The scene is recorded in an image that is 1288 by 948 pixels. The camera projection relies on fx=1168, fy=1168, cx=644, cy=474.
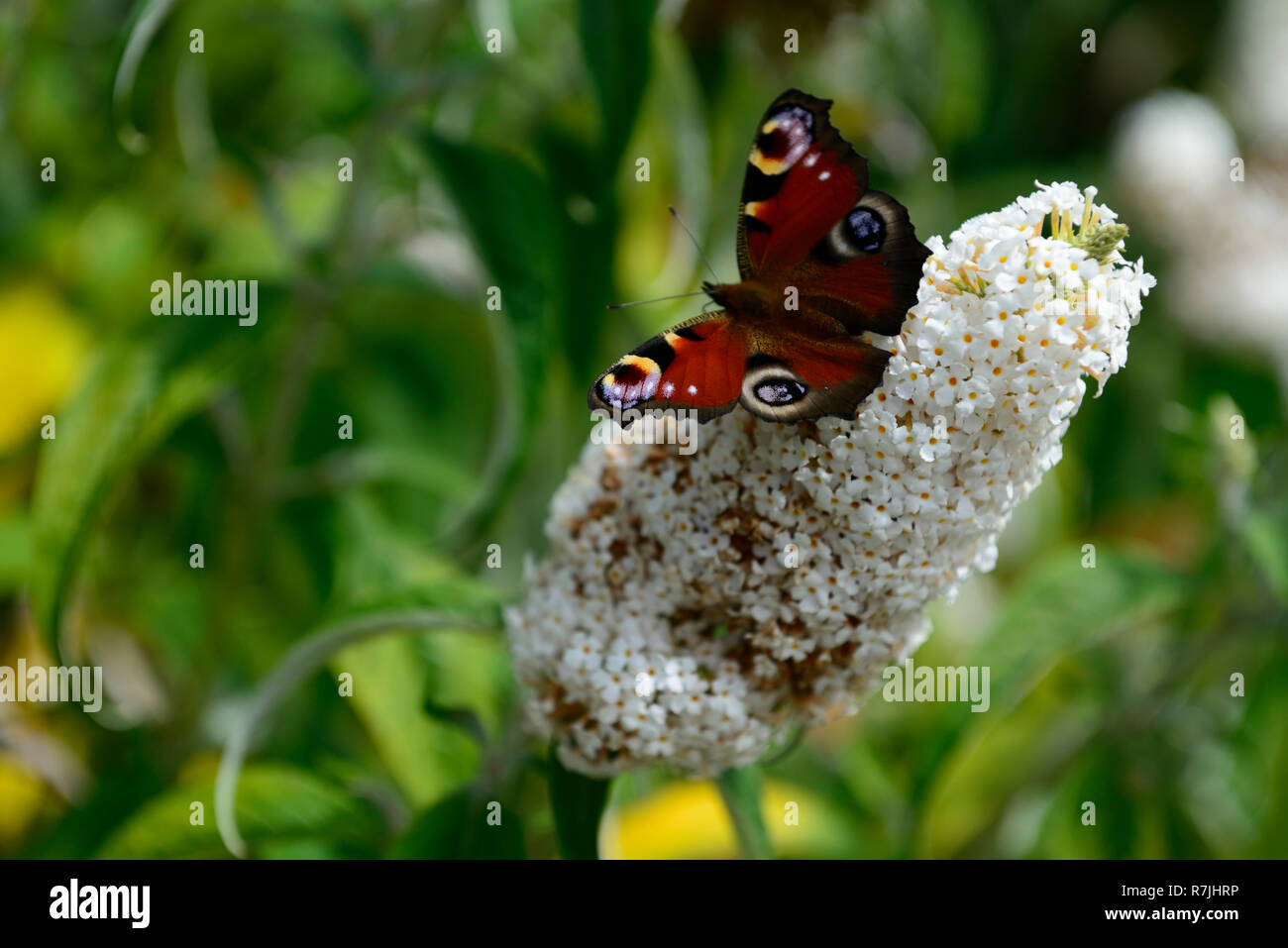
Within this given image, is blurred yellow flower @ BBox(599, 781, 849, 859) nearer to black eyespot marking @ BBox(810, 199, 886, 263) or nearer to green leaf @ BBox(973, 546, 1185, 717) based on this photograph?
green leaf @ BBox(973, 546, 1185, 717)

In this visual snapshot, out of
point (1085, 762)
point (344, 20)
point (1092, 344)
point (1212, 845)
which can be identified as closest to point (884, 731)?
point (1085, 762)

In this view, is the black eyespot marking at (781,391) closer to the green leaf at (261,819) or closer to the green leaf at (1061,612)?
the green leaf at (1061,612)

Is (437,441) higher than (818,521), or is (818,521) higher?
(437,441)

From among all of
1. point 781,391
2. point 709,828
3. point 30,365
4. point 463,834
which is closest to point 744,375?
point 781,391

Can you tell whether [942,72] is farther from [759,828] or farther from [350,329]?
[759,828]

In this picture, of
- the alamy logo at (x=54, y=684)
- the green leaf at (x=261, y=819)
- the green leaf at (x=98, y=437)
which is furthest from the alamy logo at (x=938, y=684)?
the alamy logo at (x=54, y=684)

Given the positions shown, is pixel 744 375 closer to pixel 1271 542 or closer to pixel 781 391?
pixel 781 391
